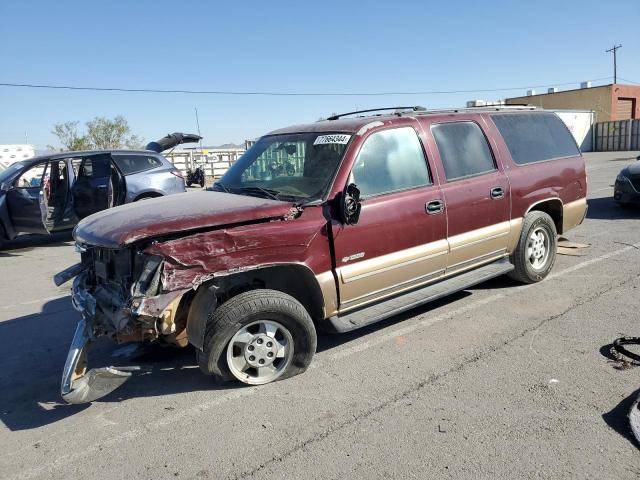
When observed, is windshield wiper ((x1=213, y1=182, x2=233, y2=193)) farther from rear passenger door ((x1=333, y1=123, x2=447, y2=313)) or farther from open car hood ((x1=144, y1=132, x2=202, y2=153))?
open car hood ((x1=144, y1=132, x2=202, y2=153))

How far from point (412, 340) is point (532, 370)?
101cm

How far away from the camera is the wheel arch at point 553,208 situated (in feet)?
18.5

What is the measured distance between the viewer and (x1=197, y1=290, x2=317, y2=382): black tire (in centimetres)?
331

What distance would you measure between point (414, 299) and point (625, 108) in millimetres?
45864

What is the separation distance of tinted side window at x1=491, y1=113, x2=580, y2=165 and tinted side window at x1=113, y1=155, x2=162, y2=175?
24.7ft

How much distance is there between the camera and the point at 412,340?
167 inches

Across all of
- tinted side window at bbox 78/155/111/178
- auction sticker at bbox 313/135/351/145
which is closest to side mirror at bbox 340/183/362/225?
auction sticker at bbox 313/135/351/145

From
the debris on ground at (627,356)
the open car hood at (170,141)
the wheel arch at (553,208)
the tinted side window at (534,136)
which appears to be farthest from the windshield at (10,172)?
the debris on ground at (627,356)

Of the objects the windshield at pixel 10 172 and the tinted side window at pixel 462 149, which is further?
the windshield at pixel 10 172

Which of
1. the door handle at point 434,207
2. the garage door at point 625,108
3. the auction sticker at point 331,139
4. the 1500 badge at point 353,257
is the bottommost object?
the 1500 badge at point 353,257

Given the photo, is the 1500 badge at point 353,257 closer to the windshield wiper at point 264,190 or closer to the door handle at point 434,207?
the windshield wiper at point 264,190

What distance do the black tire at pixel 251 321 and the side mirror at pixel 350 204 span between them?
754 millimetres

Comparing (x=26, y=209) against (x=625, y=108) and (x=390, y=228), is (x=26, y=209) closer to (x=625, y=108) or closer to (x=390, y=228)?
(x=390, y=228)

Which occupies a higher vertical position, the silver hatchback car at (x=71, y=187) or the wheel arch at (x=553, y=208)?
the silver hatchback car at (x=71, y=187)
